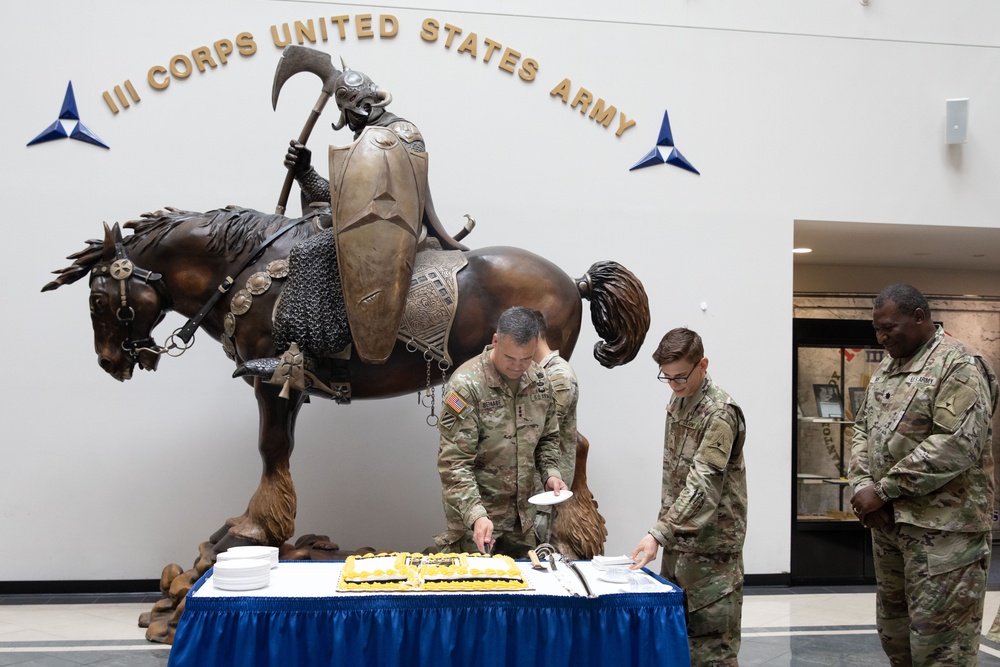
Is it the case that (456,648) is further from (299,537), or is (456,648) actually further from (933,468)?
(299,537)

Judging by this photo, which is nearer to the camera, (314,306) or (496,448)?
(496,448)

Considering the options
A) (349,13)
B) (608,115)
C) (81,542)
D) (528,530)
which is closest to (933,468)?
(528,530)

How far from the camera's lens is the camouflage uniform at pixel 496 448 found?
2.81m

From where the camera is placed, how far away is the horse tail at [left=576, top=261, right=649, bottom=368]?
4379 millimetres

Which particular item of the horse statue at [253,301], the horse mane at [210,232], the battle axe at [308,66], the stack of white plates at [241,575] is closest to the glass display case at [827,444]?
the horse statue at [253,301]

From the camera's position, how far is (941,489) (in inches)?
116

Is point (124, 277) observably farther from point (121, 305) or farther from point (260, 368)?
point (260, 368)

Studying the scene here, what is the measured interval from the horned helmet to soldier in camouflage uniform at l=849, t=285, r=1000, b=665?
250 cm

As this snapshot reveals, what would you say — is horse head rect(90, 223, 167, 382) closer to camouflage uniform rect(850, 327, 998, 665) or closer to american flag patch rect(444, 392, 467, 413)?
american flag patch rect(444, 392, 467, 413)

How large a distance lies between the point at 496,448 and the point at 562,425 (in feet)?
1.32

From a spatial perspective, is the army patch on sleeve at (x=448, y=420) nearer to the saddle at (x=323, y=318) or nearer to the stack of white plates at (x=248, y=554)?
the stack of white plates at (x=248, y=554)

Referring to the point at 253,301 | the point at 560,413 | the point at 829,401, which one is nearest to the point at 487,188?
the point at 253,301

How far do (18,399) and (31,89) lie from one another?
6.07 ft

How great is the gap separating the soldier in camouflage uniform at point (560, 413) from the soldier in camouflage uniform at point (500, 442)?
50mm
